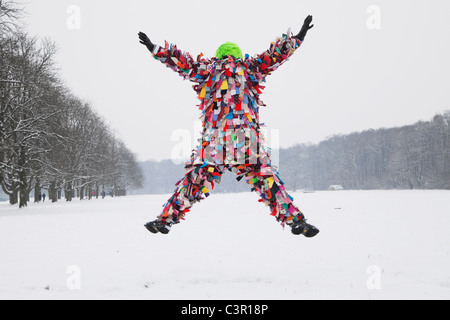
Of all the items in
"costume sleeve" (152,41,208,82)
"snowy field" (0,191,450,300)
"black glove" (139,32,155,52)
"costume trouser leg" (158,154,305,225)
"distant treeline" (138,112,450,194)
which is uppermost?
"distant treeline" (138,112,450,194)

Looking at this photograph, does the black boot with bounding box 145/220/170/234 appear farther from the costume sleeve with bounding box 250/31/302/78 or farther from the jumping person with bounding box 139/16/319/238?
the costume sleeve with bounding box 250/31/302/78

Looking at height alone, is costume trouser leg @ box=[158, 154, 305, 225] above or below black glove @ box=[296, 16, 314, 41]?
below

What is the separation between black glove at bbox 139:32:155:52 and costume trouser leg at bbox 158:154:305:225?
3.98 feet

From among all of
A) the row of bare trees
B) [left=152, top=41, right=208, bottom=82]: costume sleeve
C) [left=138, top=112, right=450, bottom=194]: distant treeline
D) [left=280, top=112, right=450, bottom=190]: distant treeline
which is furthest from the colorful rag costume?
[left=280, top=112, right=450, bottom=190]: distant treeline

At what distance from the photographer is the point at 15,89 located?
1730cm

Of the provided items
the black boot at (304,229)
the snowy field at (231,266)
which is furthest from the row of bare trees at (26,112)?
the black boot at (304,229)

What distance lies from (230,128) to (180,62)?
0.85 metres

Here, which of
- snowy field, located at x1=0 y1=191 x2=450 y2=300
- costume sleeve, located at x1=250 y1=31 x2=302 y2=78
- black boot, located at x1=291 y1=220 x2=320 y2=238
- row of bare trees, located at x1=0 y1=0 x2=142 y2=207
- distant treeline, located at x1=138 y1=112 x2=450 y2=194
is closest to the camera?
snowy field, located at x1=0 y1=191 x2=450 y2=300

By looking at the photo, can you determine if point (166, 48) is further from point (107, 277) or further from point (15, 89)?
point (15, 89)

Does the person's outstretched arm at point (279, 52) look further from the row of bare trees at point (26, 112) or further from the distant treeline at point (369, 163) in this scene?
the distant treeline at point (369, 163)

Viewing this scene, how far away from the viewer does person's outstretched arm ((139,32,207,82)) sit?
3.38 metres

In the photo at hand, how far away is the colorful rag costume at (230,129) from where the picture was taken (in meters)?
3.17
